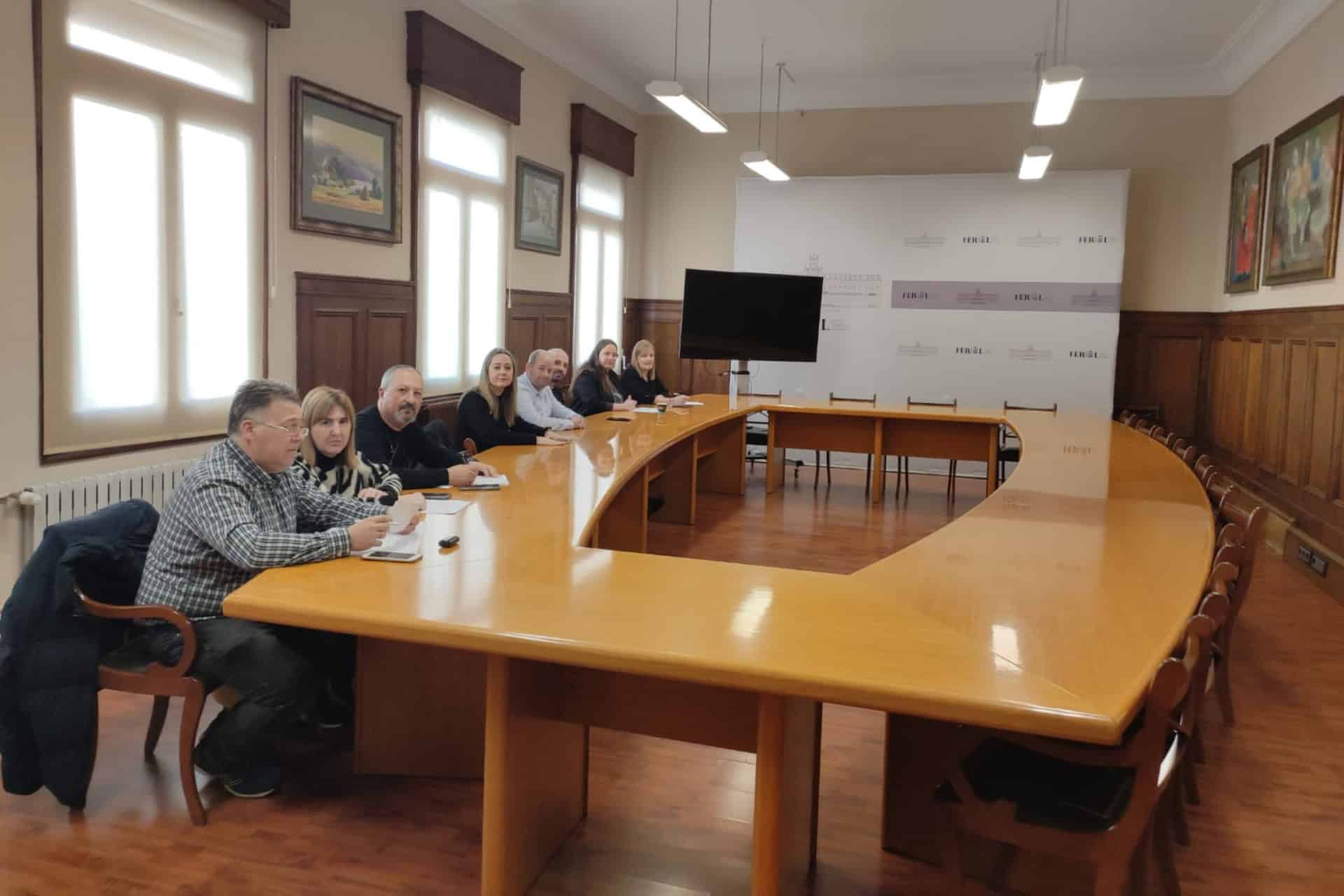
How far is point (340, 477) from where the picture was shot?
337 centimetres

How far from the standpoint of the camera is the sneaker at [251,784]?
2.76 m

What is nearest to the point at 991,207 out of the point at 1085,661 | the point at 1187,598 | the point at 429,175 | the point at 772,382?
the point at 772,382

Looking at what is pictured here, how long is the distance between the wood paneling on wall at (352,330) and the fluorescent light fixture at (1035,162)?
14.5 feet

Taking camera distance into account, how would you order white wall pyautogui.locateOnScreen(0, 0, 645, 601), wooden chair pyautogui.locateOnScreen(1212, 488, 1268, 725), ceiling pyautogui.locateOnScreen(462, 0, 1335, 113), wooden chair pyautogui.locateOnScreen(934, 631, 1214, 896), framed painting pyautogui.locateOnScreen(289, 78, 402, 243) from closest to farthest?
wooden chair pyautogui.locateOnScreen(934, 631, 1214, 896), wooden chair pyautogui.locateOnScreen(1212, 488, 1268, 725), white wall pyautogui.locateOnScreen(0, 0, 645, 601), framed painting pyautogui.locateOnScreen(289, 78, 402, 243), ceiling pyautogui.locateOnScreen(462, 0, 1335, 113)

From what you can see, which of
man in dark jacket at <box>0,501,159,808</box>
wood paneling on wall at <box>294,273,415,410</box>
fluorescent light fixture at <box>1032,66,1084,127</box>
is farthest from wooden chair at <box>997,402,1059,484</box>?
man in dark jacket at <box>0,501,159,808</box>

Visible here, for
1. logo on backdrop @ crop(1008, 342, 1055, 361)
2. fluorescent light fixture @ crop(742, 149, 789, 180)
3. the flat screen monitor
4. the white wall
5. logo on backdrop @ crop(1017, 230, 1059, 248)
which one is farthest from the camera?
logo on backdrop @ crop(1008, 342, 1055, 361)

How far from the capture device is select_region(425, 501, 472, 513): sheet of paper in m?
3.34

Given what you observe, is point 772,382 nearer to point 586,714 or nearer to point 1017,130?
point 1017,130

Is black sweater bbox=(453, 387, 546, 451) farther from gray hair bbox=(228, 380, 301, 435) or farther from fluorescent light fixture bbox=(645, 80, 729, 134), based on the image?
gray hair bbox=(228, 380, 301, 435)

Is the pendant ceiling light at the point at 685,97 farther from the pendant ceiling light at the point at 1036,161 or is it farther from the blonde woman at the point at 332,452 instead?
the blonde woman at the point at 332,452

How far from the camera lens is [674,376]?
10320 millimetres

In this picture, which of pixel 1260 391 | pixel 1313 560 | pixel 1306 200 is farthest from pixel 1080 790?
pixel 1260 391

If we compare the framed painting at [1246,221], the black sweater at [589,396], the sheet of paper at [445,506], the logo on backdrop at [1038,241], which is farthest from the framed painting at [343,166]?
the framed painting at [1246,221]

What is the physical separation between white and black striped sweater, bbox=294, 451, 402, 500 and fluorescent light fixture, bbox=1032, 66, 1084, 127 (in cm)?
397
